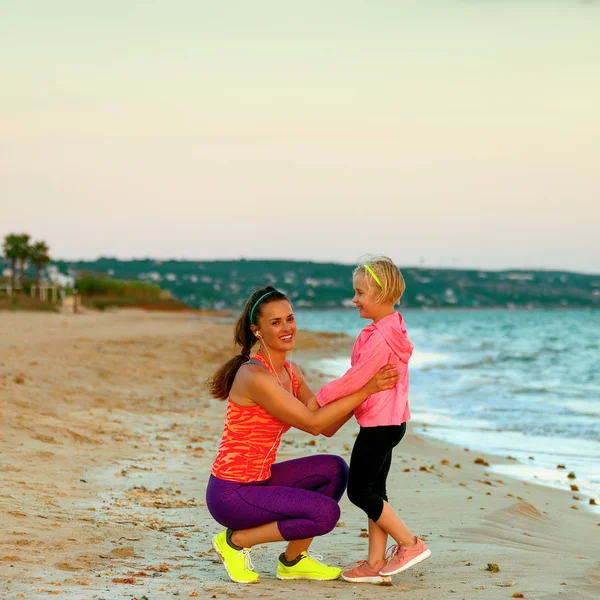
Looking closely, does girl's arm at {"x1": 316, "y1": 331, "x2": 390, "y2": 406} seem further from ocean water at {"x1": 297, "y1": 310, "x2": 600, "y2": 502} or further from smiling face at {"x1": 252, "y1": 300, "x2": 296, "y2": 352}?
ocean water at {"x1": 297, "y1": 310, "x2": 600, "y2": 502}

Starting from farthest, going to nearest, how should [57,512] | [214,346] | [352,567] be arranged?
1. [214,346]
2. [57,512]
3. [352,567]

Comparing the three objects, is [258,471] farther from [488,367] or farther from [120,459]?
[488,367]

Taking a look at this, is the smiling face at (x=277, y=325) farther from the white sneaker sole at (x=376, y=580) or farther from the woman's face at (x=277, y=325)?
the white sneaker sole at (x=376, y=580)

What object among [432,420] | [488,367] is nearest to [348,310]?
[488,367]

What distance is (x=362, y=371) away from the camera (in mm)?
4152

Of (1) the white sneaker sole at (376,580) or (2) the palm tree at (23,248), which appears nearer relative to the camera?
(1) the white sneaker sole at (376,580)

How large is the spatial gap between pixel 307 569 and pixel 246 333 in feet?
4.12

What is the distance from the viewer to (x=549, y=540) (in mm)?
5543

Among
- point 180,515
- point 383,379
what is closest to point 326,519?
point 383,379

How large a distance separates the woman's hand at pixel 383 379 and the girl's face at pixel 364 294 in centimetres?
30

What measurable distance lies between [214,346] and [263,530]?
2147cm

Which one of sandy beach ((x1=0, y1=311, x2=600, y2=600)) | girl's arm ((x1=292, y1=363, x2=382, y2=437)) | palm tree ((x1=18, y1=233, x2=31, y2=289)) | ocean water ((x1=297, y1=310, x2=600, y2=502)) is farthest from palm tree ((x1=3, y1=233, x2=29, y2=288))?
girl's arm ((x1=292, y1=363, x2=382, y2=437))

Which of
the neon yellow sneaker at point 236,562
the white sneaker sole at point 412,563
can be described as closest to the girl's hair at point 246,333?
the neon yellow sneaker at point 236,562

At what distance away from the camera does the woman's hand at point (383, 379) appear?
13.6 feet
